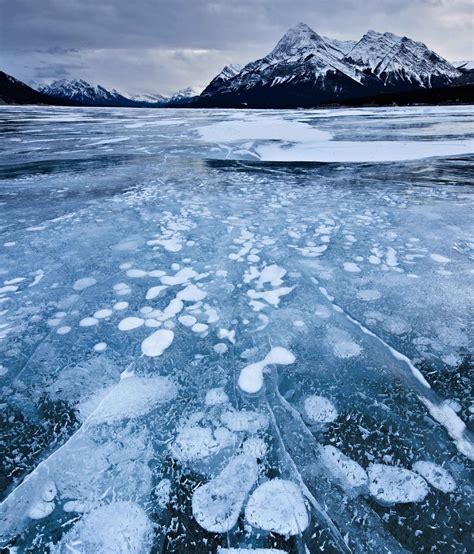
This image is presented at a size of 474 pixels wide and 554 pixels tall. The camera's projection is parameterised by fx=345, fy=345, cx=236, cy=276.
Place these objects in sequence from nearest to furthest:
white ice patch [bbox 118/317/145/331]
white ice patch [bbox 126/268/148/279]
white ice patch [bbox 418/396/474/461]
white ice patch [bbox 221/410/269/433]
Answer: white ice patch [bbox 418/396/474/461] → white ice patch [bbox 221/410/269/433] → white ice patch [bbox 118/317/145/331] → white ice patch [bbox 126/268/148/279]

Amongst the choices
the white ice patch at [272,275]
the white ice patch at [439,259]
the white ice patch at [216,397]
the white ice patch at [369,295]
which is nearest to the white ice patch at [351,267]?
the white ice patch at [369,295]

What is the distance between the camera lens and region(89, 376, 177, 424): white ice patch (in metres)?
1.61

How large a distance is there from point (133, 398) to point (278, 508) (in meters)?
0.84

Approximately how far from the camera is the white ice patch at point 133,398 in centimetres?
161

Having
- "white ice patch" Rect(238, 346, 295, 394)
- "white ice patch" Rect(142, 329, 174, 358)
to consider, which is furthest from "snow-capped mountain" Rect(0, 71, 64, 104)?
"white ice patch" Rect(238, 346, 295, 394)

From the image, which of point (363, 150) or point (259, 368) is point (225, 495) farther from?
point (363, 150)

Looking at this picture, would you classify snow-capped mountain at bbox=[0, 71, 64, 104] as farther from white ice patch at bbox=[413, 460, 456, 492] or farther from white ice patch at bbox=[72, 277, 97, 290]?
white ice patch at bbox=[413, 460, 456, 492]

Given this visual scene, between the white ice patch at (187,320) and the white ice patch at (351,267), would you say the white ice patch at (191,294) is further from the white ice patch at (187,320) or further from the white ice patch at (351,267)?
the white ice patch at (351,267)

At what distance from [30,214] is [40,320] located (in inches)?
110

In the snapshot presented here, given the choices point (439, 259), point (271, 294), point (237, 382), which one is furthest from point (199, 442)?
point (439, 259)

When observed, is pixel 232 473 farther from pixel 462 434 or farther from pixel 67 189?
pixel 67 189

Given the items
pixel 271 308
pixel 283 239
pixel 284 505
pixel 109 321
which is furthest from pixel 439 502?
pixel 283 239

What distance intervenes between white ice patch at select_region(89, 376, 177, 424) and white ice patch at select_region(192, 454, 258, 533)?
477mm

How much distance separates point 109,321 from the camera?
2307 millimetres
